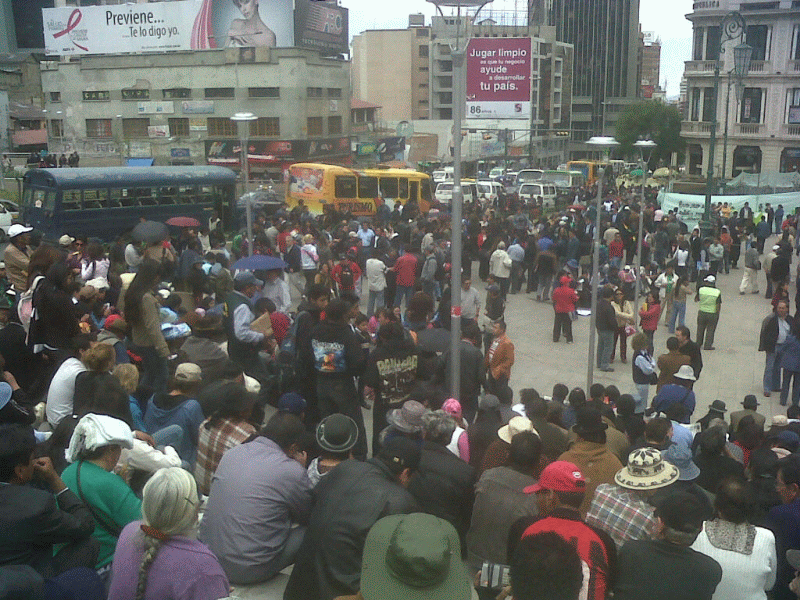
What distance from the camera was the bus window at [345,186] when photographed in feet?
102

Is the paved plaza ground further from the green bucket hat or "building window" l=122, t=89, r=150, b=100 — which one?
"building window" l=122, t=89, r=150, b=100

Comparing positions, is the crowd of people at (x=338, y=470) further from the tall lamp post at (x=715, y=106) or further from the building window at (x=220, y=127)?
the building window at (x=220, y=127)

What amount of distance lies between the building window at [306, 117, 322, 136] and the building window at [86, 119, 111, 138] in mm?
15022

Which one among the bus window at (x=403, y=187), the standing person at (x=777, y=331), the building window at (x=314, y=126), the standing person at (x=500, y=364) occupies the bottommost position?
the standing person at (x=777, y=331)

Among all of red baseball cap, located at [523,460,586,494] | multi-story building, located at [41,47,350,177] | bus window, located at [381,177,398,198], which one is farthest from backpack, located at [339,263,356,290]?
multi-story building, located at [41,47,350,177]

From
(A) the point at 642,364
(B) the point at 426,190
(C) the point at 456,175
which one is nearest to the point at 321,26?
(B) the point at 426,190

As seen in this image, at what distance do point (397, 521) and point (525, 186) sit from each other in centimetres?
3694

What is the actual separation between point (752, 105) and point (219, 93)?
119 feet

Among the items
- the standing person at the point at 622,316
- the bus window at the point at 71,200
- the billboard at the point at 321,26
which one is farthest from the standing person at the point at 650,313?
the billboard at the point at 321,26

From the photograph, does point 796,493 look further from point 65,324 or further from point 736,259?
point 736,259

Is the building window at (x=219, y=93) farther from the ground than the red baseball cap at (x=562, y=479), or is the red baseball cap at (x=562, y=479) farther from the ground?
the building window at (x=219, y=93)

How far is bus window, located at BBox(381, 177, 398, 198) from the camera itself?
31.7 meters

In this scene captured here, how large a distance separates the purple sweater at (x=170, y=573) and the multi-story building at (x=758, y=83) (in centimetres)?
5601

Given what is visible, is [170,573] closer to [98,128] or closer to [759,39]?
[759,39]
